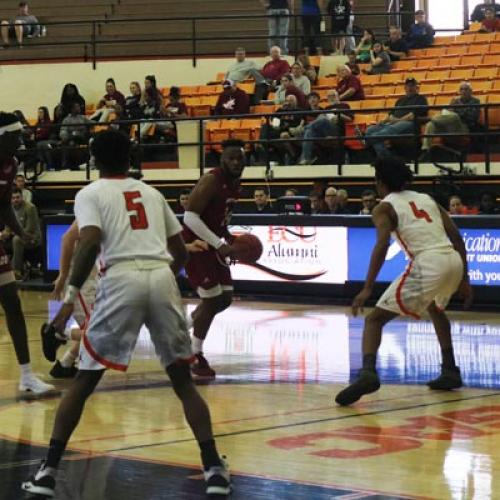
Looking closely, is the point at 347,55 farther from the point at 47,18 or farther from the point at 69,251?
the point at 69,251

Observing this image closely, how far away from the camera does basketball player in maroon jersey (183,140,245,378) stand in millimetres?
10477

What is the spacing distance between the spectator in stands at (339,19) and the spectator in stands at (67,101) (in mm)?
5380

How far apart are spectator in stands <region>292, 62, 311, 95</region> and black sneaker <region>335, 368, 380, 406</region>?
14653mm

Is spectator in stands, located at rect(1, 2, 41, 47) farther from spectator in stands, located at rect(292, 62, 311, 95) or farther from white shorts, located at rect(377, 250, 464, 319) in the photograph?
white shorts, located at rect(377, 250, 464, 319)

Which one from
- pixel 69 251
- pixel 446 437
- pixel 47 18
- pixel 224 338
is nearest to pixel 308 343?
pixel 224 338

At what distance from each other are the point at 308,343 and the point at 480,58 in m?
12.2

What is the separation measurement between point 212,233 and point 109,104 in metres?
15.4

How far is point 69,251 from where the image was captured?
32.1 ft

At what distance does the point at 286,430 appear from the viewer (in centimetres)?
828

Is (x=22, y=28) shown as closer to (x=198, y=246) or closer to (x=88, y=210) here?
(x=198, y=246)

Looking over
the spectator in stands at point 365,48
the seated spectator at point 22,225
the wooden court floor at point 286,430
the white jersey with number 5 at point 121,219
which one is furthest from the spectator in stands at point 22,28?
the white jersey with number 5 at point 121,219

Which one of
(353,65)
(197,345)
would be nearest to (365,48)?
(353,65)

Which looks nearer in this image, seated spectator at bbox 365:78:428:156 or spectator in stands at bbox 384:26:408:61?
seated spectator at bbox 365:78:428:156

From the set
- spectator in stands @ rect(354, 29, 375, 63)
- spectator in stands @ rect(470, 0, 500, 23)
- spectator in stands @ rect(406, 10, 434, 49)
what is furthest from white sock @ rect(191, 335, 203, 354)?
spectator in stands @ rect(470, 0, 500, 23)
